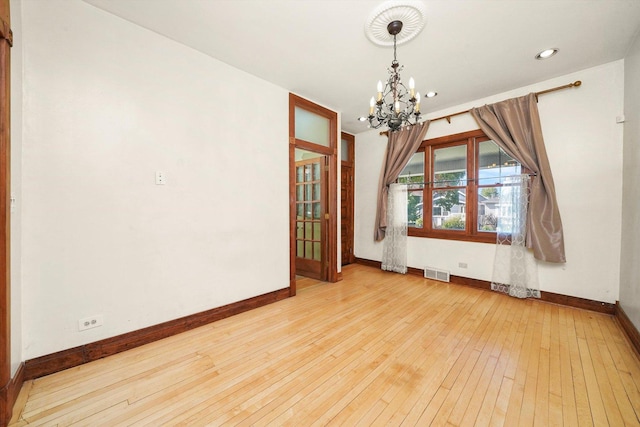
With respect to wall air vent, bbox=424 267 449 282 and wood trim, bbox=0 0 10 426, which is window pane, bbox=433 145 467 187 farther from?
wood trim, bbox=0 0 10 426

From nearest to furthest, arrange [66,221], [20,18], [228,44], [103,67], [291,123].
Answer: [20,18] < [66,221] < [103,67] < [228,44] < [291,123]

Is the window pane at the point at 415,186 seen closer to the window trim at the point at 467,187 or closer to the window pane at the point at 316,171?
the window trim at the point at 467,187

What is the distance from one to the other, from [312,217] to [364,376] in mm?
2863

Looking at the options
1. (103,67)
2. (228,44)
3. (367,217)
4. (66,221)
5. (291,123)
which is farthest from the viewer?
(367,217)

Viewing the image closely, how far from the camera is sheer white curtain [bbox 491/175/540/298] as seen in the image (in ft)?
10.6

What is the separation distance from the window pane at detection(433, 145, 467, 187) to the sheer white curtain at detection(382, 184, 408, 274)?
602 mm

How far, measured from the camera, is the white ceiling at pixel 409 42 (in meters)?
1.97

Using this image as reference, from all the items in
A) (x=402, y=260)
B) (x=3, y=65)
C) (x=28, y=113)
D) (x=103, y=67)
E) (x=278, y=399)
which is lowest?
(x=278, y=399)

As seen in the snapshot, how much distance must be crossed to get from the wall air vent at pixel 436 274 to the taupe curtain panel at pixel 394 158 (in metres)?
1.04

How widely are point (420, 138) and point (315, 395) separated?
13.3ft

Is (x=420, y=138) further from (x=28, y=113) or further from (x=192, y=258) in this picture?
(x=28, y=113)

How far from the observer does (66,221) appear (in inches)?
73.0

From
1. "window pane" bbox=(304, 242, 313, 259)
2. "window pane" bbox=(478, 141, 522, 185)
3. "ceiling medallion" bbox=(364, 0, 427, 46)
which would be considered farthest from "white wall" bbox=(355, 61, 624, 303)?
"window pane" bbox=(304, 242, 313, 259)

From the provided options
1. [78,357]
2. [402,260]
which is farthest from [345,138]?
[78,357]
